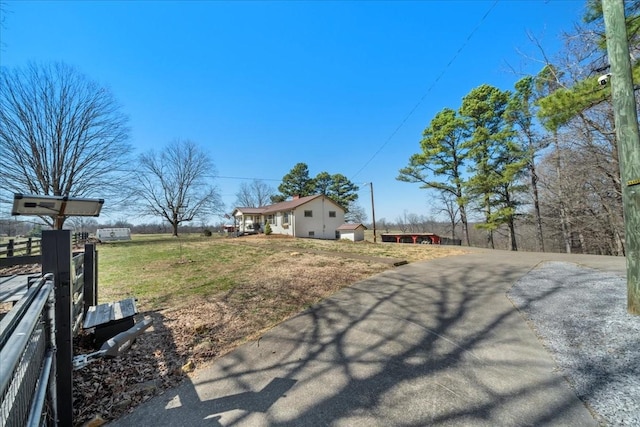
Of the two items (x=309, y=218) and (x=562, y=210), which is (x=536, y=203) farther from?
(x=309, y=218)

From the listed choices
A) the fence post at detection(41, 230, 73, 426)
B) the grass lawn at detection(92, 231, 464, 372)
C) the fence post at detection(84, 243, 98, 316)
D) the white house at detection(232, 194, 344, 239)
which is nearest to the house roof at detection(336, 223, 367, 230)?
the white house at detection(232, 194, 344, 239)

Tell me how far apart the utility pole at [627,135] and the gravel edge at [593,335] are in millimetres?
589

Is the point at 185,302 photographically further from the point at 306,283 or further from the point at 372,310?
the point at 372,310

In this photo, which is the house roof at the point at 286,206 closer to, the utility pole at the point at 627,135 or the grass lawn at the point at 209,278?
the grass lawn at the point at 209,278

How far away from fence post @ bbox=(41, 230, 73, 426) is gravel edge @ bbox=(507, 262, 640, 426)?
4249mm

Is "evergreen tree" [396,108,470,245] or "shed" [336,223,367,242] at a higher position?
"evergreen tree" [396,108,470,245]

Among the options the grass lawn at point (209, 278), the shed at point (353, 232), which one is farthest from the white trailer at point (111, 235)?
the shed at point (353, 232)

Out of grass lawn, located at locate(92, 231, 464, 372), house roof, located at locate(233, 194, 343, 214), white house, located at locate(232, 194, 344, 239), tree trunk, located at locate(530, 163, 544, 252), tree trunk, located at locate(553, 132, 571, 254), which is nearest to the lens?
grass lawn, located at locate(92, 231, 464, 372)

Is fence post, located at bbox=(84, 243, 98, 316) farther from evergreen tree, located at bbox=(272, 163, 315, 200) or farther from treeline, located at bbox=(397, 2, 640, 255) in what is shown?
evergreen tree, located at bbox=(272, 163, 315, 200)

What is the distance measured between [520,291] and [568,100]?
416 centimetres

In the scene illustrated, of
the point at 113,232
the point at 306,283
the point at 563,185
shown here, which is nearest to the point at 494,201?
the point at 563,185

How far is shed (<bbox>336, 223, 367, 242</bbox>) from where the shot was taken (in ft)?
70.2

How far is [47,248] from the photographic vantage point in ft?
7.18

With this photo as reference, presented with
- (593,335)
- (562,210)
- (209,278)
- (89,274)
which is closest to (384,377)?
(593,335)
